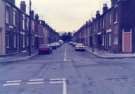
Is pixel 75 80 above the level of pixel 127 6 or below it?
below

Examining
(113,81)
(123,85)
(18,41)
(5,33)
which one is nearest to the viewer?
(123,85)

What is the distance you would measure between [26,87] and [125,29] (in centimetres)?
3377

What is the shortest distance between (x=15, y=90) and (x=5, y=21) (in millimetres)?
30092

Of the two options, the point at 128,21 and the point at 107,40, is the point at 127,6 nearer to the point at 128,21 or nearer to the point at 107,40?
the point at 128,21

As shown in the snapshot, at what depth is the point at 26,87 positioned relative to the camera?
15328 millimetres

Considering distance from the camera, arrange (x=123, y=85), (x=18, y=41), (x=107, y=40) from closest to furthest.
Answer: (x=123, y=85) < (x=18, y=41) < (x=107, y=40)

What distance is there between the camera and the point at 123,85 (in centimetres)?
1551

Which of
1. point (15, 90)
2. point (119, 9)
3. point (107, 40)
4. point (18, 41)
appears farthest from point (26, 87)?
point (107, 40)

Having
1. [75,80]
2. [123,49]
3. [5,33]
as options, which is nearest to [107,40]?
[123,49]

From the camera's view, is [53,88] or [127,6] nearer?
[53,88]

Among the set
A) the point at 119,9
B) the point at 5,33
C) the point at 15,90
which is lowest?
the point at 15,90

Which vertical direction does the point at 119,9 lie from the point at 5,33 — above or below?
above

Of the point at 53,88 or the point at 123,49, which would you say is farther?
the point at 123,49

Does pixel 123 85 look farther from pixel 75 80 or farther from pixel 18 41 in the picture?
pixel 18 41
